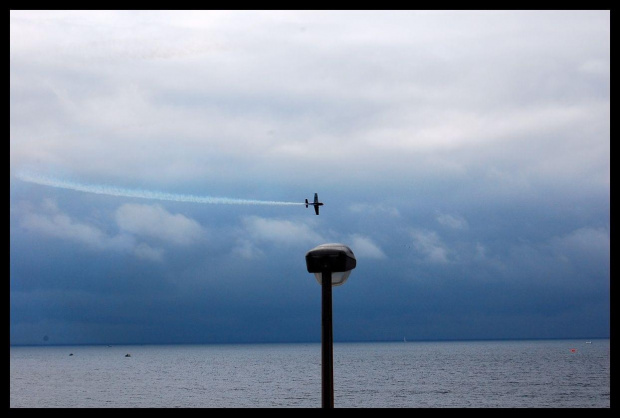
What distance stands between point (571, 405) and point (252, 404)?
4197 cm

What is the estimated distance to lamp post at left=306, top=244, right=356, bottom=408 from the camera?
1058cm

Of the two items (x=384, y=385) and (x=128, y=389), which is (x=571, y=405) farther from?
(x=128, y=389)

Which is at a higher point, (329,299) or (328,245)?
(328,245)

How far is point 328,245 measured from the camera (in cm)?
1117

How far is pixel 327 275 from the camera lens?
1098 centimetres

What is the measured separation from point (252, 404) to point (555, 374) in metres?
81.0

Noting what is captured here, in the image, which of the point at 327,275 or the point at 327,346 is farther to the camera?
the point at 327,275

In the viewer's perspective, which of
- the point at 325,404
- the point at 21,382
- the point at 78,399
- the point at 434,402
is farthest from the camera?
the point at 21,382

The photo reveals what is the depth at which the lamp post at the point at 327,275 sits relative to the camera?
34.7 ft

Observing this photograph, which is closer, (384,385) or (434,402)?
(434,402)

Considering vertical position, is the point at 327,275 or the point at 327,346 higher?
the point at 327,275
